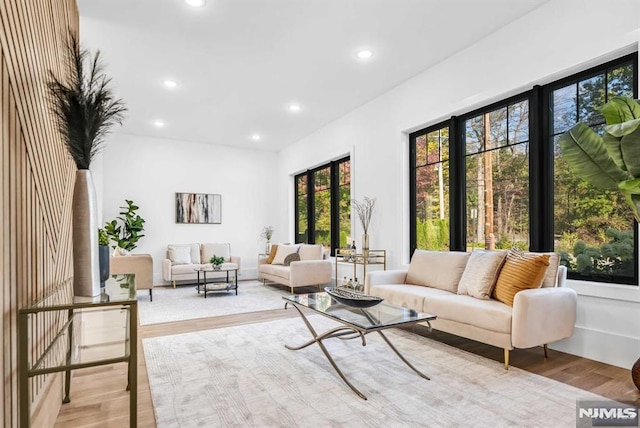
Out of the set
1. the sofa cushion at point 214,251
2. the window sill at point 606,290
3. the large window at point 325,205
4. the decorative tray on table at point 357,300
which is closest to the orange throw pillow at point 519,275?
the window sill at point 606,290

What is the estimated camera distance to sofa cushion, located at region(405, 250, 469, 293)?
147 inches

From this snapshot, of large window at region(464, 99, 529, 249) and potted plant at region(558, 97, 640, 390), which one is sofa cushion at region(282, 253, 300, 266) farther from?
potted plant at region(558, 97, 640, 390)

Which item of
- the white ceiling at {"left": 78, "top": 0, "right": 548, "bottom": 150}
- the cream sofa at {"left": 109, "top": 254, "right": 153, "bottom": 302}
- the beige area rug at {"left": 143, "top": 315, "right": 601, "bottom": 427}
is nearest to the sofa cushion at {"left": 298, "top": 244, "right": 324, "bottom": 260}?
the white ceiling at {"left": 78, "top": 0, "right": 548, "bottom": 150}

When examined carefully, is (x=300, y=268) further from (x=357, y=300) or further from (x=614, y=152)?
(x=614, y=152)

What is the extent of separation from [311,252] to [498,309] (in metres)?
4.10

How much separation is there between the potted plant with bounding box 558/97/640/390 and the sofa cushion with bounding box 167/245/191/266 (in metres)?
6.55

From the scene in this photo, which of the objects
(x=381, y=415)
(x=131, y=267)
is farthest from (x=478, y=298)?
(x=131, y=267)

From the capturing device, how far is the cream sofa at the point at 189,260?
686 centimetres

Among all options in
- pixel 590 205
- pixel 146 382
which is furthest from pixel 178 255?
pixel 590 205

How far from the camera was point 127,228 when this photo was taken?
7012 mm

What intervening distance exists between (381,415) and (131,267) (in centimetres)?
477

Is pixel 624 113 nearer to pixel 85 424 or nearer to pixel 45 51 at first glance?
pixel 45 51

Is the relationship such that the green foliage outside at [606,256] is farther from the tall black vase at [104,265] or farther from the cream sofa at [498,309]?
the tall black vase at [104,265]

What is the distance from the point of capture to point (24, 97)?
1.61 meters
